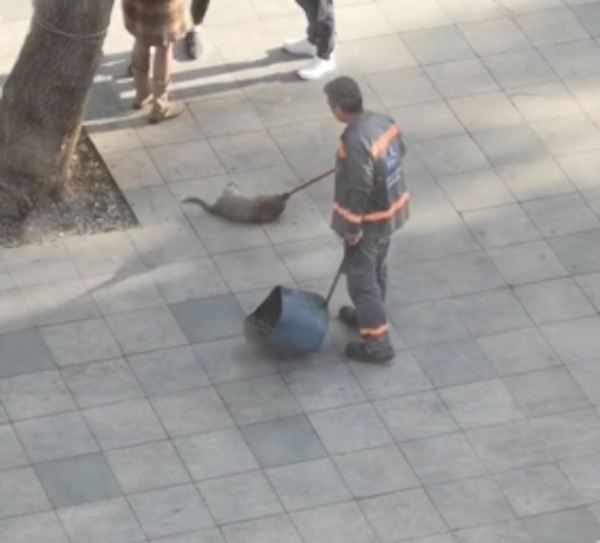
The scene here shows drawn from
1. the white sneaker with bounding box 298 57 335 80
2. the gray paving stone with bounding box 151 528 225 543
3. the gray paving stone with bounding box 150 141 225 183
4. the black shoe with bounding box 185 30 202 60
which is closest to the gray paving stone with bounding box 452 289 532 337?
the gray paving stone with bounding box 150 141 225 183

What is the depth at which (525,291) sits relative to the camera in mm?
12734

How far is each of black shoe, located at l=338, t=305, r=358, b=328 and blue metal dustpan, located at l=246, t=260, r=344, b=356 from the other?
0.24 m

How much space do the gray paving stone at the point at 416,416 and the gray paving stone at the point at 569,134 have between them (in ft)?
8.95

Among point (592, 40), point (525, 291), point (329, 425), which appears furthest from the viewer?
point (592, 40)

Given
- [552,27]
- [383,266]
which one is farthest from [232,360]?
[552,27]

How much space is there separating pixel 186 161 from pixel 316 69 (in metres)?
1.38

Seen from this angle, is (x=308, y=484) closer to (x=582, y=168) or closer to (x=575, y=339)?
(x=575, y=339)

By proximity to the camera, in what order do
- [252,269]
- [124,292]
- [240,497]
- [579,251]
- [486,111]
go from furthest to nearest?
[486,111]
[579,251]
[252,269]
[124,292]
[240,497]

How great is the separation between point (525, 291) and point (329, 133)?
6.53 ft

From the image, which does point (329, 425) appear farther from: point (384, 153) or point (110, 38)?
point (110, 38)

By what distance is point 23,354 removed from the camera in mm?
11984

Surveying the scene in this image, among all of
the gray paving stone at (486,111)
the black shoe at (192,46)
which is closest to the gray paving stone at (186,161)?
the black shoe at (192,46)

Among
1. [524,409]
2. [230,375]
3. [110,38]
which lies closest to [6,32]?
[110,38]

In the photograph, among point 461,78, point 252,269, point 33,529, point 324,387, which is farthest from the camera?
point 461,78
